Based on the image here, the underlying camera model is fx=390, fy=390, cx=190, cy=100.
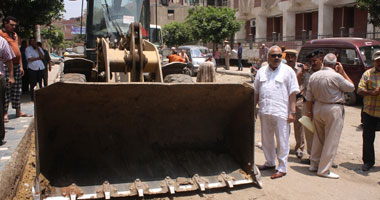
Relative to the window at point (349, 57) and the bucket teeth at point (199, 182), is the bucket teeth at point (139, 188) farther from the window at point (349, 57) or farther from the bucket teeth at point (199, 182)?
the window at point (349, 57)

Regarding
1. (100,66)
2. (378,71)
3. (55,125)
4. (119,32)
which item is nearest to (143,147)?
(55,125)

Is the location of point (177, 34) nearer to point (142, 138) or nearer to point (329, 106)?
point (329, 106)

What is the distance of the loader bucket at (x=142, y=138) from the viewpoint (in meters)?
4.39

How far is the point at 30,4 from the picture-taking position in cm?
1177

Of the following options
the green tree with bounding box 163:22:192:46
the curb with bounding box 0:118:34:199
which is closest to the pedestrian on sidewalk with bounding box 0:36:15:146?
the curb with bounding box 0:118:34:199

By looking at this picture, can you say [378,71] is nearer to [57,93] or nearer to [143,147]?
[143,147]

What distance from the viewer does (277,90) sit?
5.34m

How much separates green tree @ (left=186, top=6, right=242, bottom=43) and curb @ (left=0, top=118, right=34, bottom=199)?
25604 mm

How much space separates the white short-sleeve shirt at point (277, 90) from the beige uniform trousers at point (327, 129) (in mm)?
480

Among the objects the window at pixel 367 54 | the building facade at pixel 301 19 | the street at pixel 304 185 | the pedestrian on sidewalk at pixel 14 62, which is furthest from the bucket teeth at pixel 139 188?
the building facade at pixel 301 19

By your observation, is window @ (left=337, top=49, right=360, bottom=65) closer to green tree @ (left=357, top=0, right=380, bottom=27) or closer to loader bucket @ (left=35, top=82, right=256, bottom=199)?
green tree @ (left=357, top=0, right=380, bottom=27)

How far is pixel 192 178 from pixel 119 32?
3629 mm

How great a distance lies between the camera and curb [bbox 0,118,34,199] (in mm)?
4610

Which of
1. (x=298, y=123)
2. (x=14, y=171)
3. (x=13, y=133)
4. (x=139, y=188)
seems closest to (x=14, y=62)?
(x=13, y=133)
